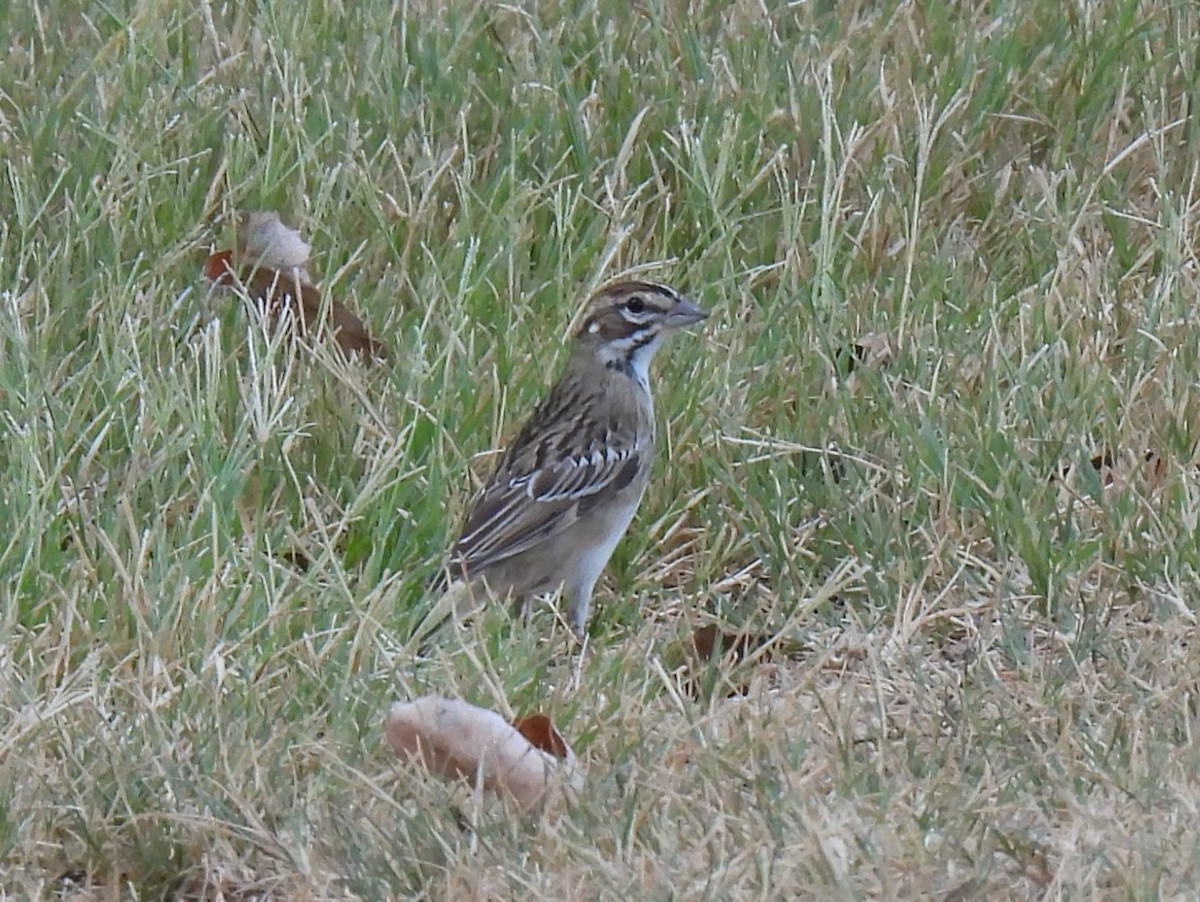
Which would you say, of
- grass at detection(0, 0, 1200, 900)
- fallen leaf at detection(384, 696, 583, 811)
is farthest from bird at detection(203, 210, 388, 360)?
fallen leaf at detection(384, 696, 583, 811)

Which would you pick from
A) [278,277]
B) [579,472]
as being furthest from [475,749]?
[278,277]

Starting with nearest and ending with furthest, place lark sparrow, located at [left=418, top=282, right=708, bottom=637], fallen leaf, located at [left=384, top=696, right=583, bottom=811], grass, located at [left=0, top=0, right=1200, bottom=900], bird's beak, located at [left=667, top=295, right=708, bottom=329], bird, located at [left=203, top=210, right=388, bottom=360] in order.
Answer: grass, located at [left=0, top=0, right=1200, bottom=900] < fallen leaf, located at [left=384, top=696, right=583, bottom=811] < lark sparrow, located at [left=418, top=282, right=708, bottom=637] < bird's beak, located at [left=667, top=295, right=708, bottom=329] < bird, located at [left=203, top=210, right=388, bottom=360]

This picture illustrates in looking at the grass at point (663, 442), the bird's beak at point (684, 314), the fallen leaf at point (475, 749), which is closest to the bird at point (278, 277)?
the grass at point (663, 442)

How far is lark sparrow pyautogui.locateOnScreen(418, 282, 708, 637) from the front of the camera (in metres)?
5.98

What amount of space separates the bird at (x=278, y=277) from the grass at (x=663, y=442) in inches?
3.8

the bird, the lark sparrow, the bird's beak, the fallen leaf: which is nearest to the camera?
the fallen leaf

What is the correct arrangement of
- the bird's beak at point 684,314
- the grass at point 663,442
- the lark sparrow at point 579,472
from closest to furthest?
the grass at point 663,442 → the lark sparrow at point 579,472 → the bird's beak at point 684,314

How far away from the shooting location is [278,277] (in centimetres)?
691

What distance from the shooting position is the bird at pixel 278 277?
670 cm

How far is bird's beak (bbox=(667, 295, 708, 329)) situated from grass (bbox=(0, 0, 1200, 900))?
162 mm

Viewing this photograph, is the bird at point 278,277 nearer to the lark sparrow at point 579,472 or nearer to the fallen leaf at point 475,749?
→ the lark sparrow at point 579,472

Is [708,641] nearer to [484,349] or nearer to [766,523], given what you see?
[766,523]

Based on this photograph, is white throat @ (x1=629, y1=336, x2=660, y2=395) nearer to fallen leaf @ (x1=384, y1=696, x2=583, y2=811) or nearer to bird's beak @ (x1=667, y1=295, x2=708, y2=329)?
bird's beak @ (x1=667, y1=295, x2=708, y2=329)

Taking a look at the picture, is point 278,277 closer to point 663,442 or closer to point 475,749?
point 663,442
